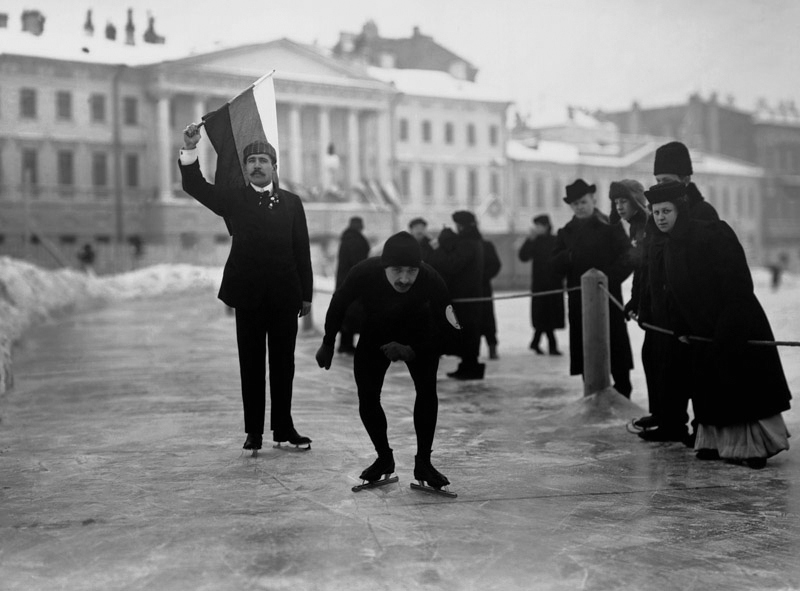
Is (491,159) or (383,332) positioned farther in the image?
(491,159)

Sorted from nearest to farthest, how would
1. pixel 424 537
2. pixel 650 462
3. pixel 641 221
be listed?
pixel 424 537 → pixel 650 462 → pixel 641 221

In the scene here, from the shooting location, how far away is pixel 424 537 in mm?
5125

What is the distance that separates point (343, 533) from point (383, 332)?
3.74ft

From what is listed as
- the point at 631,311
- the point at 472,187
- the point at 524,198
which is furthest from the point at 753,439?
the point at 472,187

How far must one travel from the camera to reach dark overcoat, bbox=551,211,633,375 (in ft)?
30.8

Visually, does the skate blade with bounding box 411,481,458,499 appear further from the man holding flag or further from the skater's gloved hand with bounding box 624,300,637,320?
the skater's gloved hand with bounding box 624,300,637,320

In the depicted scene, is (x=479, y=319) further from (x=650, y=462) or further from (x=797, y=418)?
(x=650, y=462)

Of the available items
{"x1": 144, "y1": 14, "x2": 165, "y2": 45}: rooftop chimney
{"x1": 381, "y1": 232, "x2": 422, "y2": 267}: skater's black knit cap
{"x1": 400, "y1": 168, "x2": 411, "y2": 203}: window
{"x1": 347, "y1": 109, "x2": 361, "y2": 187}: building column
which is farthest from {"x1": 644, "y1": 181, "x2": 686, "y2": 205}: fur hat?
{"x1": 400, "y1": 168, "x2": 411, "y2": 203}: window

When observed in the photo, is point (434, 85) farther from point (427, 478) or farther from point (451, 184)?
point (427, 478)

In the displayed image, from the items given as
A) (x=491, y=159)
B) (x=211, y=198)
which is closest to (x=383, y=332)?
(x=211, y=198)

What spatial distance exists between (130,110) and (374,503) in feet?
175

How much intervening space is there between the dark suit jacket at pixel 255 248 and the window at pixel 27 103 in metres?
49.3

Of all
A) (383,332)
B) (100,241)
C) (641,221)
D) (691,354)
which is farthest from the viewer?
(100,241)

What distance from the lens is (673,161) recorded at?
24.9 feet
